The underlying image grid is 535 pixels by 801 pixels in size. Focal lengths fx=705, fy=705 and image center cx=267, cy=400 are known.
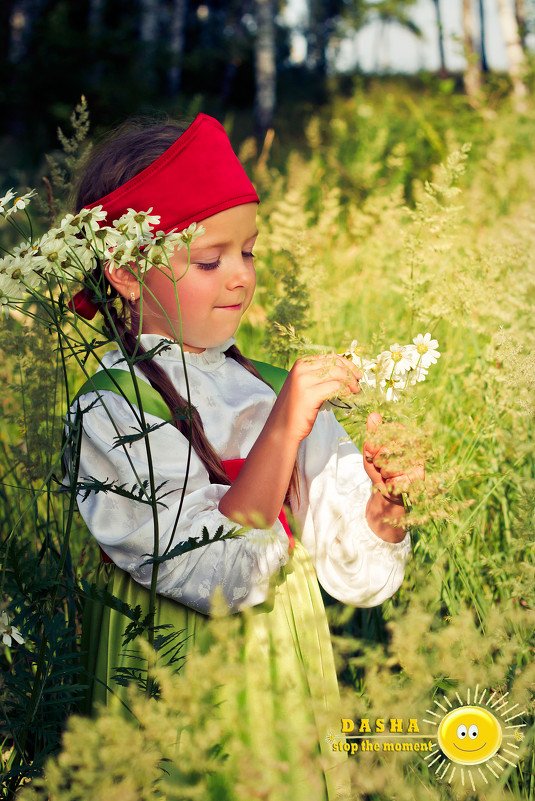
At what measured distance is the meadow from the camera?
79 cm

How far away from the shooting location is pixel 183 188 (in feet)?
4.42

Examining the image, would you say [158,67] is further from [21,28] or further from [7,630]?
[7,630]

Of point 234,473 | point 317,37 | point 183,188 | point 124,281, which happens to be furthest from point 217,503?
point 317,37

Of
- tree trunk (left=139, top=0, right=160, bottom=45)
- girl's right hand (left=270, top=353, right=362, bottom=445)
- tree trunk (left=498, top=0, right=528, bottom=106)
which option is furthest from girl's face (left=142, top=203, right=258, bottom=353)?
tree trunk (left=139, top=0, right=160, bottom=45)

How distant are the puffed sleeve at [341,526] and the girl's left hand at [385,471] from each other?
5.1 inches

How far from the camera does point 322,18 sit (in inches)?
1050

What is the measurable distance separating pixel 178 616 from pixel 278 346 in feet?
2.16

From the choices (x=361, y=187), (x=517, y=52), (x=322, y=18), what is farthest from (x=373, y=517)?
→ (x=322, y=18)

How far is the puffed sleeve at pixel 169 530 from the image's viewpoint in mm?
1192

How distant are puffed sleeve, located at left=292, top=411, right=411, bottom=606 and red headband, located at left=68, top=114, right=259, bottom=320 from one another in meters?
0.49

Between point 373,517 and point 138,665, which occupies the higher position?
point 373,517

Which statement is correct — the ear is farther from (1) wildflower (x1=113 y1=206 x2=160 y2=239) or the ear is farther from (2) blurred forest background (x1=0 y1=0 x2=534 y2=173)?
(2) blurred forest background (x1=0 y1=0 x2=534 y2=173)

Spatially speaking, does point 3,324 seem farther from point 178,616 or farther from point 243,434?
point 178,616

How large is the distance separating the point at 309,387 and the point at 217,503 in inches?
11.7
